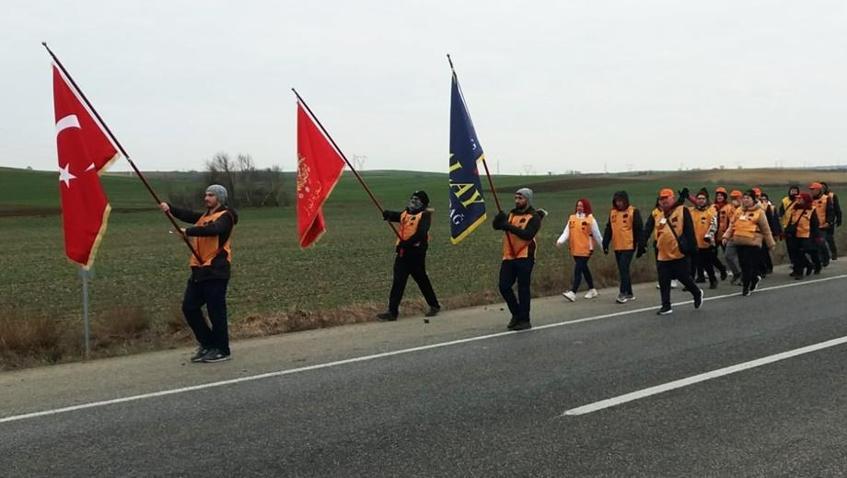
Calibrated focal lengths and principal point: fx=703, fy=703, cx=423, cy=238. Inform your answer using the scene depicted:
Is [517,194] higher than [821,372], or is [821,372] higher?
[517,194]

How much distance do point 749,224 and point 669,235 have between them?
2.77 meters

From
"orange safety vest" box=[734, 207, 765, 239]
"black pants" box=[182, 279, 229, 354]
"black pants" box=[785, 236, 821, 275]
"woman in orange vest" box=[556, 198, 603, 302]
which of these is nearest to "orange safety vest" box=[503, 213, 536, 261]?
"woman in orange vest" box=[556, 198, 603, 302]

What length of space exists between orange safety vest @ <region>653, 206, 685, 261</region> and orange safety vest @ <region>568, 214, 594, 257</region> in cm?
164

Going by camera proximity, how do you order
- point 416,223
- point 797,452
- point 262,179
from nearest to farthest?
point 797,452 → point 416,223 → point 262,179

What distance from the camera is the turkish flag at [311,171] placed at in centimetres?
939

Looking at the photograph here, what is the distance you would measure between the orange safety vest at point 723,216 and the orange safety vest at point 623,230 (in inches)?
110

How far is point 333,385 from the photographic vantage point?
6211 mm

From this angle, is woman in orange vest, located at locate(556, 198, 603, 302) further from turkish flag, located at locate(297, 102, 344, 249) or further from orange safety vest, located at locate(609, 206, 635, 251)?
turkish flag, located at locate(297, 102, 344, 249)

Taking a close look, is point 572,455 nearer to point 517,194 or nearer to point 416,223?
point 517,194

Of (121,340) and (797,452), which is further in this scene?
(121,340)

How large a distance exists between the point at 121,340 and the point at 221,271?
220 cm

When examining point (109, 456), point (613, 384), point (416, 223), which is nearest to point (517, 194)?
point (416, 223)

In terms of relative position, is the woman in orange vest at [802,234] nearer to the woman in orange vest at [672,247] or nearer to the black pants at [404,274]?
the woman in orange vest at [672,247]

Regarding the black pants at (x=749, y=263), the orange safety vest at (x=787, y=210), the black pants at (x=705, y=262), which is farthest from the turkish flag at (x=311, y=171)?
the orange safety vest at (x=787, y=210)
